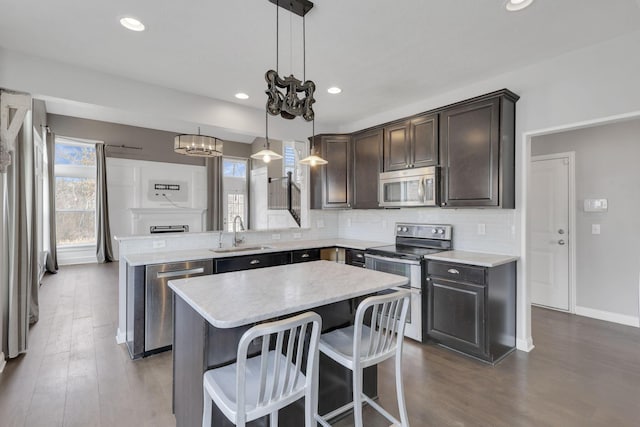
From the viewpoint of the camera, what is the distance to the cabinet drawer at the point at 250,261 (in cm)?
332

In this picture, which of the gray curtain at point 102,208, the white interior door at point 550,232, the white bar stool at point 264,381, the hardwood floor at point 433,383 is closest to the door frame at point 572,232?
the white interior door at point 550,232

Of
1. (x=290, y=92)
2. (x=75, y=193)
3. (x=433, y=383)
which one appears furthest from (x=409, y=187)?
(x=75, y=193)

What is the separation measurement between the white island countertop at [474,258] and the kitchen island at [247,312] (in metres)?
1.15

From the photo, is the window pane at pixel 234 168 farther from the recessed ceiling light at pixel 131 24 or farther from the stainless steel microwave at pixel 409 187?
the recessed ceiling light at pixel 131 24

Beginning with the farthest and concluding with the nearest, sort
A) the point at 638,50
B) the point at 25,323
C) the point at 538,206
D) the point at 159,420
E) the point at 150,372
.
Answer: the point at 538,206 → the point at 25,323 → the point at 150,372 → the point at 638,50 → the point at 159,420

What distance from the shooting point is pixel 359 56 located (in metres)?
2.73

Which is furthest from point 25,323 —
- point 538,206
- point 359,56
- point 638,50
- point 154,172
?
point 538,206

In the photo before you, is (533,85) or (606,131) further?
(606,131)

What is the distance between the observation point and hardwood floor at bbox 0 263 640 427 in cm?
202

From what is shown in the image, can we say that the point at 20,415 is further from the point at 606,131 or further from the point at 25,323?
the point at 606,131

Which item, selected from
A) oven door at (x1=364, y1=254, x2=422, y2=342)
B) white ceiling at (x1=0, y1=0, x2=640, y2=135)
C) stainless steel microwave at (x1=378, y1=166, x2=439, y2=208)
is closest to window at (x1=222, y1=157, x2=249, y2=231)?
white ceiling at (x1=0, y1=0, x2=640, y2=135)

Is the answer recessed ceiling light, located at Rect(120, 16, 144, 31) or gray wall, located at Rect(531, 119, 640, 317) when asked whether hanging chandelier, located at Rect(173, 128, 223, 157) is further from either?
gray wall, located at Rect(531, 119, 640, 317)

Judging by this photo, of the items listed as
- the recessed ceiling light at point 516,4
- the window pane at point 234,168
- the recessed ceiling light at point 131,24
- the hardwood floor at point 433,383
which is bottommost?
A: the hardwood floor at point 433,383

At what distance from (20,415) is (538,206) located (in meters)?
5.66
